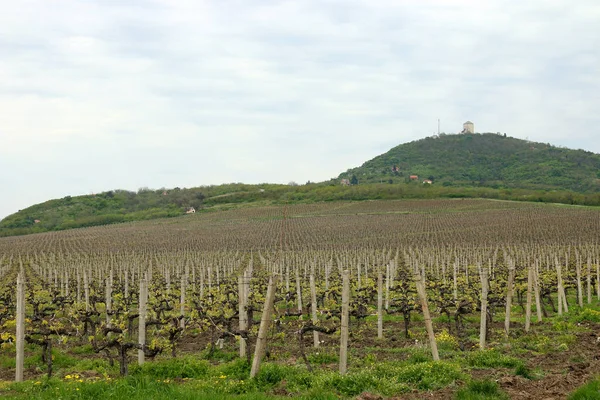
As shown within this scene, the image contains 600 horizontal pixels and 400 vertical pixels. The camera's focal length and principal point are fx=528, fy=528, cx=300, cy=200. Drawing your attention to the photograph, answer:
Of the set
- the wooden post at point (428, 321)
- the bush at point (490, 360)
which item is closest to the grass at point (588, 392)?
the bush at point (490, 360)

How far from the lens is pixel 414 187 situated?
328ft

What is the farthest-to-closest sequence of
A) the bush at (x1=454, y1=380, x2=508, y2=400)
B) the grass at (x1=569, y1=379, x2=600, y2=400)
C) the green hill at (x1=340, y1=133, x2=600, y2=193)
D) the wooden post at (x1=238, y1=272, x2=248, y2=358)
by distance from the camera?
the green hill at (x1=340, y1=133, x2=600, y2=193) → the wooden post at (x1=238, y1=272, x2=248, y2=358) → the bush at (x1=454, y1=380, x2=508, y2=400) → the grass at (x1=569, y1=379, x2=600, y2=400)

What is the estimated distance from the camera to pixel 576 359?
31.7ft

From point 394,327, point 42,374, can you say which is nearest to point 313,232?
point 394,327

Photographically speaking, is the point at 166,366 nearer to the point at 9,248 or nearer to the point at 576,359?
the point at 576,359

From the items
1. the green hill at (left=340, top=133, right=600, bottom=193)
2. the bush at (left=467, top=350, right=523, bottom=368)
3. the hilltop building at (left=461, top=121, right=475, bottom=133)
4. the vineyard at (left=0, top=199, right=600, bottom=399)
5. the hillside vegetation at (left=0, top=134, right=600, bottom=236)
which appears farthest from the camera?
the hilltop building at (left=461, top=121, right=475, bottom=133)

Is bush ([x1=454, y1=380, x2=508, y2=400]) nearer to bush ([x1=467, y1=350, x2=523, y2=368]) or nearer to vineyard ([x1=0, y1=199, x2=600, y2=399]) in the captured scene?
vineyard ([x1=0, y1=199, x2=600, y2=399])

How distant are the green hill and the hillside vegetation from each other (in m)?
0.21

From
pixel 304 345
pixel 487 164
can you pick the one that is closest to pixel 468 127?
pixel 487 164

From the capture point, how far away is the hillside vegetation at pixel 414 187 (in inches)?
3817

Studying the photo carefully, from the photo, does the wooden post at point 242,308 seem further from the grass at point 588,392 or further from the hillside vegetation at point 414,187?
the hillside vegetation at point 414,187

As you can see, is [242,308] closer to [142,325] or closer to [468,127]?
[142,325]

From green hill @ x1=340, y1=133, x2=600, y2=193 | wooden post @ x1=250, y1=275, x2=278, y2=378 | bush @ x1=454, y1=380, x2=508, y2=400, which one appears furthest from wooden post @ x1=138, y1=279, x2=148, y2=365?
green hill @ x1=340, y1=133, x2=600, y2=193

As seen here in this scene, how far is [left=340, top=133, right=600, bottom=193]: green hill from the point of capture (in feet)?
407
